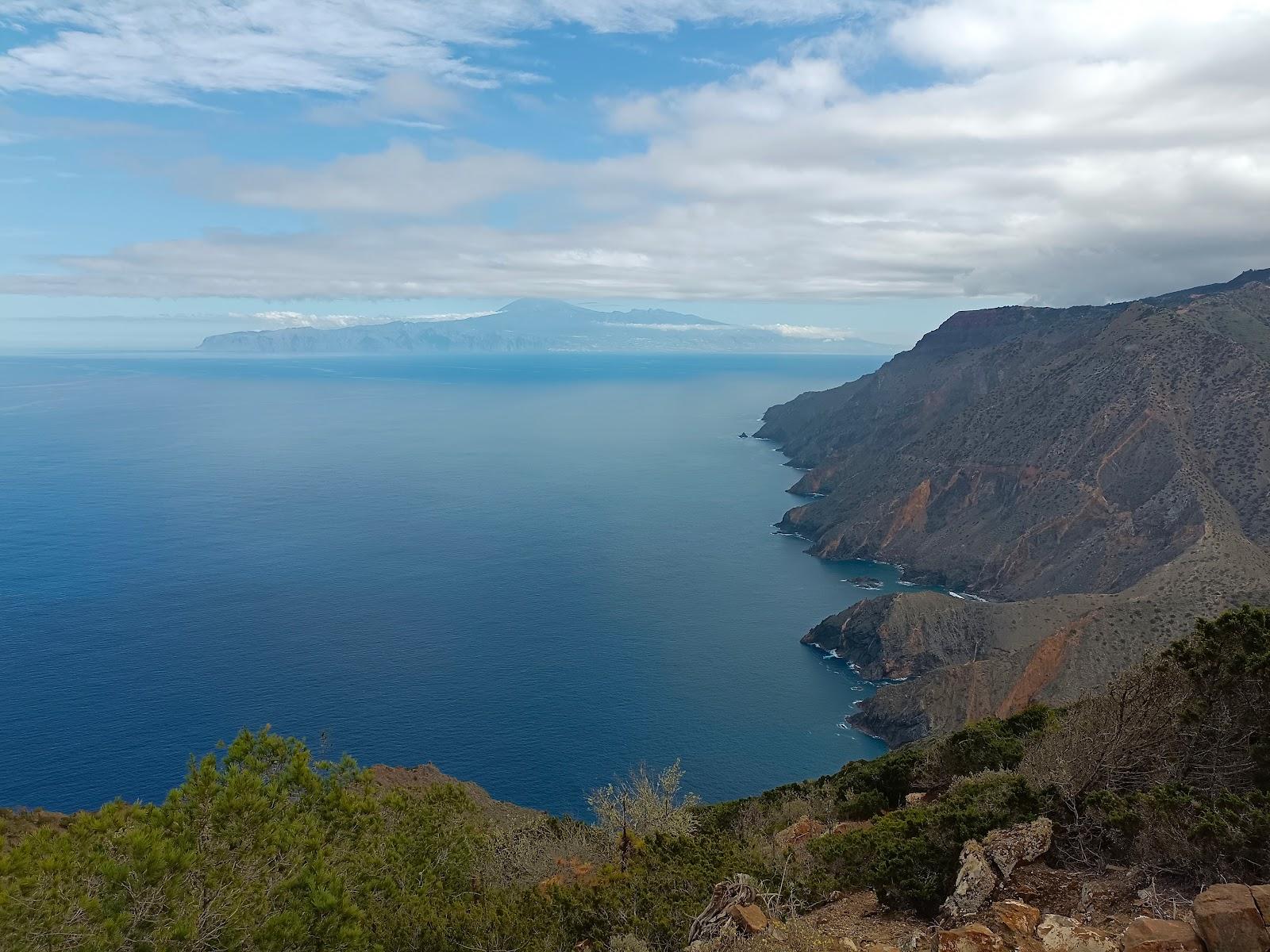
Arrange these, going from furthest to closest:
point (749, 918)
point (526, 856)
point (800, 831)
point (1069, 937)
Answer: point (800, 831) → point (526, 856) → point (749, 918) → point (1069, 937)

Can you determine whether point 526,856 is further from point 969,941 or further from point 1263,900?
point 1263,900

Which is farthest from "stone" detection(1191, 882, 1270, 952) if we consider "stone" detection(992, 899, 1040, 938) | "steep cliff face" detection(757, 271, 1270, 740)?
"steep cliff face" detection(757, 271, 1270, 740)

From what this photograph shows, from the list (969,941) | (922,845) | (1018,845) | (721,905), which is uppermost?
(969,941)

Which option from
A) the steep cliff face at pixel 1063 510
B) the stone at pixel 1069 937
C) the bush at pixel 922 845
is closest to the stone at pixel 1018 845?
the bush at pixel 922 845

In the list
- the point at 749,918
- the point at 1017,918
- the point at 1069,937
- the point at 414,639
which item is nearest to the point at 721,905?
the point at 749,918

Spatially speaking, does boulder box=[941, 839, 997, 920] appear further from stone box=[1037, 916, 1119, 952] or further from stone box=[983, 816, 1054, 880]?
stone box=[1037, 916, 1119, 952]

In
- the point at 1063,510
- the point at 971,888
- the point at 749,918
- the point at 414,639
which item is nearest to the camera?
the point at 749,918

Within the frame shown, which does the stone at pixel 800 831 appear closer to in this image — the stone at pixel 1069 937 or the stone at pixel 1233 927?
the stone at pixel 1069 937
